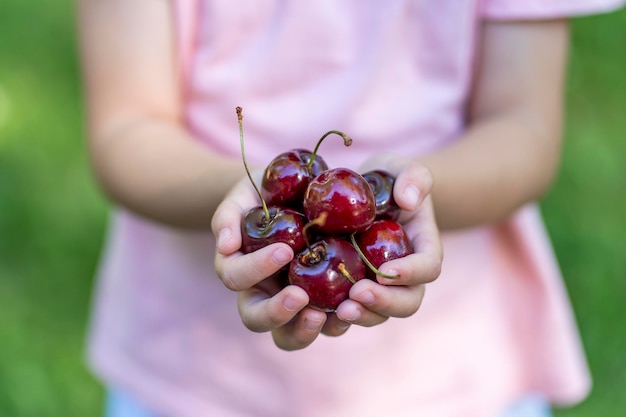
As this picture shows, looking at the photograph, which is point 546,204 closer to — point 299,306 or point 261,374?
point 261,374

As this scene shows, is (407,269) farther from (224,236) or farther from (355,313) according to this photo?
(224,236)

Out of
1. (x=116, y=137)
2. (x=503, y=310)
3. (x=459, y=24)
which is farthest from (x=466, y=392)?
(x=116, y=137)

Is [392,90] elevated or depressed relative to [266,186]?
depressed

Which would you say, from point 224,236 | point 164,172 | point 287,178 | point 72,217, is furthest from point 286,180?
point 72,217

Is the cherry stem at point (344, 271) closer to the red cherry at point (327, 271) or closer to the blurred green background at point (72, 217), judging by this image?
the red cherry at point (327, 271)

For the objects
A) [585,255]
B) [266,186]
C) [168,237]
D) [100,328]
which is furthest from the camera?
[585,255]

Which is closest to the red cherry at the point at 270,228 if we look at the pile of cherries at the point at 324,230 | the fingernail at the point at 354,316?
the pile of cherries at the point at 324,230

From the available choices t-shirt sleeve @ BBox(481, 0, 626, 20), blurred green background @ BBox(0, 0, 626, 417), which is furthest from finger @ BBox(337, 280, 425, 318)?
blurred green background @ BBox(0, 0, 626, 417)
